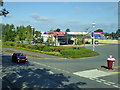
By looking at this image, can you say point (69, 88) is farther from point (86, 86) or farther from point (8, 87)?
point (8, 87)

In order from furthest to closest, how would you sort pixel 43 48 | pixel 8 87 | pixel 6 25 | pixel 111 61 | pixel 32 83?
pixel 6 25 < pixel 43 48 < pixel 111 61 < pixel 32 83 < pixel 8 87

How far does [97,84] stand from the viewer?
1012cm

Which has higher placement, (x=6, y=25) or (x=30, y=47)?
(x=6, y=25)

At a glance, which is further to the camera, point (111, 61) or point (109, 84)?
point (111, 61)

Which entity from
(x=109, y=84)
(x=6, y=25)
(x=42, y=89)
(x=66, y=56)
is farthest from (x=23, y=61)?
(x=6, y=25)

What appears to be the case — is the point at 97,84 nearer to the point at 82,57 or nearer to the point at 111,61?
the point at 111,61

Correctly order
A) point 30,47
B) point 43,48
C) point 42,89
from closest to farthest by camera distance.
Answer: point 42,89 < point 43,48 < point 30,47

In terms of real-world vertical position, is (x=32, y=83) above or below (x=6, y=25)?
below

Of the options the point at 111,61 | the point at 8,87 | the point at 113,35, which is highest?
the point at 113,35

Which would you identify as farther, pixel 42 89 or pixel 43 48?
pixel 43 48

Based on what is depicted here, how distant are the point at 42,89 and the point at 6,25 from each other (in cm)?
5971

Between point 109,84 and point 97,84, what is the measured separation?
0.86 metres

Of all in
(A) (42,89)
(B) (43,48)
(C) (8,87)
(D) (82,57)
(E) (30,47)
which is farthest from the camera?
(E) (30,47)

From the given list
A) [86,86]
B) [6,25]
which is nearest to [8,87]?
[86,86]
